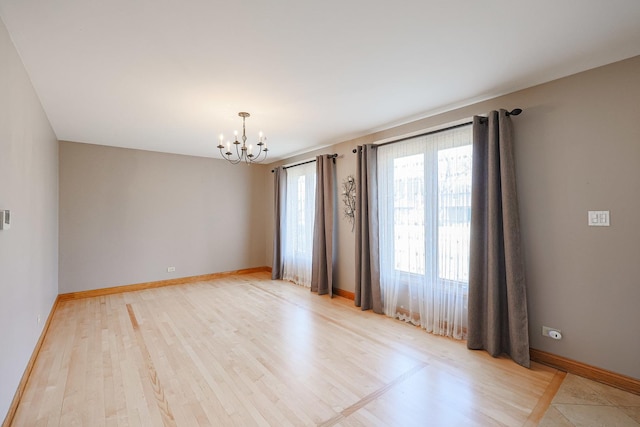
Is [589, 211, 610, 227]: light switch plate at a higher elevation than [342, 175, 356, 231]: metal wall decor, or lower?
lower

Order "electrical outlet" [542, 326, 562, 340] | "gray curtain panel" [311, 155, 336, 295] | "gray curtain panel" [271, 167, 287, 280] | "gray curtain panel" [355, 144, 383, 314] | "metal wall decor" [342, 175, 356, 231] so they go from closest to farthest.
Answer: "electrical outlet" [542, 326, 562, 340] < "gray curtain panel" [355, 144, 383, 314] < "metal wall decor" [342, 175, 356, 231] < "gray curtain panel" [311, 155, 336, 295] < "gray curtain panel" [271, 167, 287, 280]

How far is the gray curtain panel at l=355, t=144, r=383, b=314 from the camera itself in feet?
12.7

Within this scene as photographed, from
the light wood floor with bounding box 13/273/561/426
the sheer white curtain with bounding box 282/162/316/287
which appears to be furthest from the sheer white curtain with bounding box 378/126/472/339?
the sheer white curtain with bounding box 282/162/316/287

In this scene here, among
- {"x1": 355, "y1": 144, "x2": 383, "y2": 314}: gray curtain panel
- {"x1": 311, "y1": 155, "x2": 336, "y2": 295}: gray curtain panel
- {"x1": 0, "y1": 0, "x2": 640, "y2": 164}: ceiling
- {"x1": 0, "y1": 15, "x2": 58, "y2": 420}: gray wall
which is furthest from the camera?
{"x1": 311, "y1": 155, "x2": 336, "y2": 295}: gray curtain panel

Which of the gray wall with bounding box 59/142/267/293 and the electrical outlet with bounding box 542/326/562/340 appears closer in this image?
the electrical outlet with bounding box 542/326/562/340

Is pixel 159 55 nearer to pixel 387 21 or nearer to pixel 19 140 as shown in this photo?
pixel 19 140

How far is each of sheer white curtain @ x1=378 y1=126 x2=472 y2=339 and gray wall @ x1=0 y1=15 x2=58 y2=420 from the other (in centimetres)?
355

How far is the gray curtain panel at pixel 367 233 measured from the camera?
3.87 m

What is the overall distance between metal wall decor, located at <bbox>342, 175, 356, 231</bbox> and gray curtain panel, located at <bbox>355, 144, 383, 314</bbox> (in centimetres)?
26

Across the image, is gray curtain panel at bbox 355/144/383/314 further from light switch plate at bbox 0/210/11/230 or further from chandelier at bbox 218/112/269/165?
light switch plate at bbox 0/210/11/230

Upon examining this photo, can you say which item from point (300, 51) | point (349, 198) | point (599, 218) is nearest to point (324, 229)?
point (349, 198)

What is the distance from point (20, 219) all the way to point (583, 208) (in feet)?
15.1

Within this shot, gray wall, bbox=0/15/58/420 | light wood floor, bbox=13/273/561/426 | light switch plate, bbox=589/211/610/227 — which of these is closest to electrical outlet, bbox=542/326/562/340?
light wood floor, bbox=13/273/561/426

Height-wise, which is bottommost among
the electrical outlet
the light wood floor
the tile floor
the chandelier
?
the tile floor
